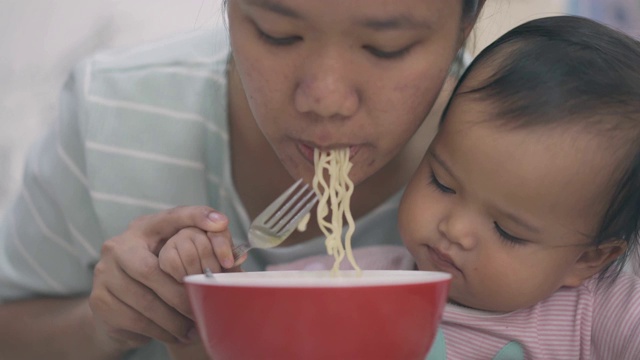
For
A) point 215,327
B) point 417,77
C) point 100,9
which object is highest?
point 417,77

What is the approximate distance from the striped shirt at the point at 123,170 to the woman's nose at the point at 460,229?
0.24 metres

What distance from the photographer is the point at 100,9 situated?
95.3 inches

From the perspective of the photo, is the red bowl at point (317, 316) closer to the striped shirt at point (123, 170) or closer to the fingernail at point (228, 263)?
the fingernail at point (228, 263)

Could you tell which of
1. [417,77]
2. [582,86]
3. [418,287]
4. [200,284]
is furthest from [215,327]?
[582,86]

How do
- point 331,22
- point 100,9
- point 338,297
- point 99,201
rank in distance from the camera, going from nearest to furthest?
point 338,297 < point 331,22 < point 99,201 < point 100,9

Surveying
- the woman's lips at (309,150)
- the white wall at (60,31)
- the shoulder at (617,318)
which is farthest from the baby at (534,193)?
the white wall at (60,31)

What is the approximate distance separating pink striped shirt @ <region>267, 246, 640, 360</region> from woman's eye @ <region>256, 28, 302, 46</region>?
0.41 meters

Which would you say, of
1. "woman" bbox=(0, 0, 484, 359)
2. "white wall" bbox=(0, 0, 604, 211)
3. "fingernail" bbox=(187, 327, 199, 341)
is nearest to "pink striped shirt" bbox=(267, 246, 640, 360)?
"woman" bbox=(0, 0, 484, 359)

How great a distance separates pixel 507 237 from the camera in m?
1.09

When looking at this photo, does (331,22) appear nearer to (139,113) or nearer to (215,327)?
(215,327)

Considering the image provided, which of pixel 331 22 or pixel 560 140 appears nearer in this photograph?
pixel 331 22

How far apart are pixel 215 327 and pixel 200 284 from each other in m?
0.04

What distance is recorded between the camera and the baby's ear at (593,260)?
3.73ft

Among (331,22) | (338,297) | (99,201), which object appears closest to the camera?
(338,297)
